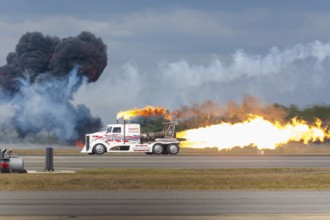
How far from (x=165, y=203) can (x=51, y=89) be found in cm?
8542

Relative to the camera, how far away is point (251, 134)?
71.2 meters

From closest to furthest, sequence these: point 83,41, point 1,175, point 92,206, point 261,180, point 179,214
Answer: point 179,214 < point 92,206 < point 261,180 < point 1,175 < point 83,41

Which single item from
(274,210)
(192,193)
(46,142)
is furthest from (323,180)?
(46,142)

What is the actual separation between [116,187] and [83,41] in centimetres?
8239

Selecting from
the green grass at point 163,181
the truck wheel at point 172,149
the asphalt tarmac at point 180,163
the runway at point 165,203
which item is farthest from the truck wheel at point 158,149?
the runway at point 165,203

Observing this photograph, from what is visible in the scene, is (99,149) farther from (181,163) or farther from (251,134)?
(181,163)

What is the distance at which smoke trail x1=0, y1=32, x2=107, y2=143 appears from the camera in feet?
351

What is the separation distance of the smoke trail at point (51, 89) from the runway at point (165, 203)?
→ 3061 inches

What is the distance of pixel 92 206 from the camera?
24.2 m

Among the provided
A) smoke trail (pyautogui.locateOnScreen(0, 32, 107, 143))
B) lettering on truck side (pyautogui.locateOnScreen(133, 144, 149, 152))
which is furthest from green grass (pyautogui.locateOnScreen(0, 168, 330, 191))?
smoke trail (pyautogui.locateOnScreen(0, 32, 107, 143))

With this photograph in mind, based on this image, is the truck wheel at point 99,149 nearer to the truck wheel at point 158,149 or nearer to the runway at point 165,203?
the truck wheel at point 158,149

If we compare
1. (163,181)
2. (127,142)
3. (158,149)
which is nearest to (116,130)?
(127,142)

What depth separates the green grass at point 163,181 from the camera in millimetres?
32750

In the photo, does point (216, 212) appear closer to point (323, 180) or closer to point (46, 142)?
point (323, 180)
